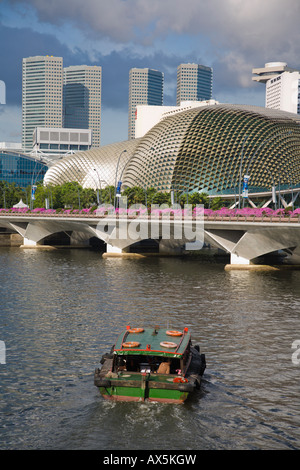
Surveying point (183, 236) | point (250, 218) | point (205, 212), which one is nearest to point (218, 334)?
point (250, 218)

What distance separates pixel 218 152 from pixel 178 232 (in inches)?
1828

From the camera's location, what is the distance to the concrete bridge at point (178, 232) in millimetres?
61312

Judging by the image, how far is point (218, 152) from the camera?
11869 centimetres

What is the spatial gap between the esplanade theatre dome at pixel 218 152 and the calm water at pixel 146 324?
192 ft

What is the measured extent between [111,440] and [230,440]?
13.0ft

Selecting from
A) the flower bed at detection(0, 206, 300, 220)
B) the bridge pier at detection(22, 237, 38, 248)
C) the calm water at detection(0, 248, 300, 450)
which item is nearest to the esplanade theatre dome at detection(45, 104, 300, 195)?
the bridge pier at detection(22, 237, 38, 248)

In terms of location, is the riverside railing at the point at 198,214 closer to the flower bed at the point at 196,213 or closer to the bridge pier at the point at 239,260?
the flower bed at the point at 196,213

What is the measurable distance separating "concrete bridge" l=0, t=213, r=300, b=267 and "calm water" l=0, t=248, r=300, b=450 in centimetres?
520

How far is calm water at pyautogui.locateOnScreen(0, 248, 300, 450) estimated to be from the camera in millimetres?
20125

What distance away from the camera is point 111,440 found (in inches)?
770

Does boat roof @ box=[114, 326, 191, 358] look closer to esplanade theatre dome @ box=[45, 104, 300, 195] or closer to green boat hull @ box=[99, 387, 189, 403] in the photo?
green boat hull @ box=[99, 387, 189, 403]

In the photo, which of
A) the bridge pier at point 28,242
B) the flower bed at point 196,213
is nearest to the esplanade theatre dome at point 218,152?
the bridge pier at point 28,242

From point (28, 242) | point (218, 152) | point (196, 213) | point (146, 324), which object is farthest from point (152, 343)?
point (218, 152)

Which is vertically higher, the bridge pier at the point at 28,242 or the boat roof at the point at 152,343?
the boat roof at the point at 152,343
